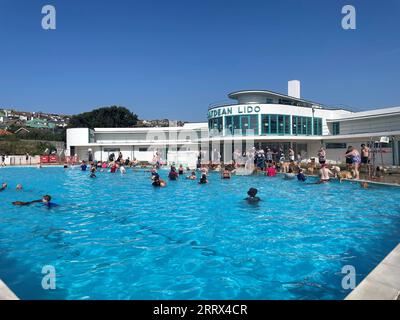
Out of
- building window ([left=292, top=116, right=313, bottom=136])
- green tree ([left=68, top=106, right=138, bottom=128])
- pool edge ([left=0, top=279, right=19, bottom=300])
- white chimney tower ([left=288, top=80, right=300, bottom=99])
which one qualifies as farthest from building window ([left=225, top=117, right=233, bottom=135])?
green tree ([left=68, top=106, right=138, bottom=128])

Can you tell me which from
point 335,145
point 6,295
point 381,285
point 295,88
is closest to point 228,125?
point 335,145

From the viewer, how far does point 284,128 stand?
110 feet

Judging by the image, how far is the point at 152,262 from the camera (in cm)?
601

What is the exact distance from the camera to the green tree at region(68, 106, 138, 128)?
223 feet

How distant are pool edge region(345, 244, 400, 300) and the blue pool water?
699 millimetres

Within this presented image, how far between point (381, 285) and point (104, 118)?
231 feet

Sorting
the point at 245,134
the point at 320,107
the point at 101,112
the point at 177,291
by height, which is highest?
the point at 101,112

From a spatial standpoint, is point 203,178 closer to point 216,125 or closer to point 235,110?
point 235,110

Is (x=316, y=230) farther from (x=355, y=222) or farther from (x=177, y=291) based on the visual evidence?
(x=177, y=291)

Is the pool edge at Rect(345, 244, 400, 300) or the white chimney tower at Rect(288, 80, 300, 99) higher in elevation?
the white chimney tower at Rect(288, 80, 300, 99)

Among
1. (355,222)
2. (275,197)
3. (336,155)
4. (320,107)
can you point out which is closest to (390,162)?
(336,155)

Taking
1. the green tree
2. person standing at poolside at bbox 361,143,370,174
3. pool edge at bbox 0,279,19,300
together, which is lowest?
pool edge at bbox 0,279,19,300

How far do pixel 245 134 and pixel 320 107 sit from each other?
1227 cm

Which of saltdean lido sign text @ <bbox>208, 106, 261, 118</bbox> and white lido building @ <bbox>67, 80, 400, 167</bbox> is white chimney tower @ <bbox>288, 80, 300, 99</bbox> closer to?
white lido building @ <bbox>67, 80, 400, 167</bbox>
